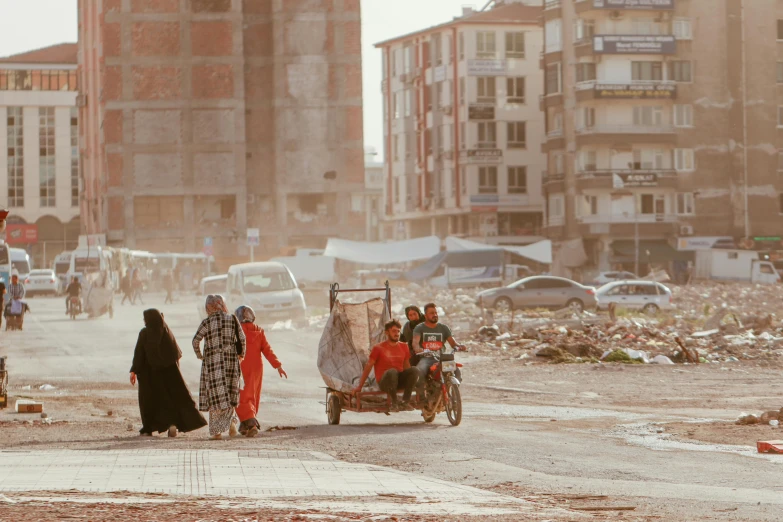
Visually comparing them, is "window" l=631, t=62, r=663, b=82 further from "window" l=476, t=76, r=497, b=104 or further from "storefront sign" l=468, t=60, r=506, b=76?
"storefront sign" l=468, t=60, r=506, b=76

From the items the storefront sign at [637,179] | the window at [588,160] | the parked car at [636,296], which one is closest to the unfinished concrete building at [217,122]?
the window at [588,160]

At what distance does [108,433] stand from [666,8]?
2932 inches

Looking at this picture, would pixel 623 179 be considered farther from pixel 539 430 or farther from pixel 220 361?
pixel 220 361

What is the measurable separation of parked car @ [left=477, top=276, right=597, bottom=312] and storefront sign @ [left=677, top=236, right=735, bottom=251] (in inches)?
1496

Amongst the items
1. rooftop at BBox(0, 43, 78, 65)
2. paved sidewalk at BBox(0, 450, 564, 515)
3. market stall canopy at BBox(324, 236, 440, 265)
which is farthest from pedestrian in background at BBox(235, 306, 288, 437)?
rooftop at BBox(0, 43, 78, 65)

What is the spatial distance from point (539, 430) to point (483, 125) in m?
81.9

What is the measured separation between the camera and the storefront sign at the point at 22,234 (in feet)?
444

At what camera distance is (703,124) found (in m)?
88.4

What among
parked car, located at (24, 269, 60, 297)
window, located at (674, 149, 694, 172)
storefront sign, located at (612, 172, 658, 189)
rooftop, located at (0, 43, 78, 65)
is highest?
rooftop, located at (0, 43, 78, 65)

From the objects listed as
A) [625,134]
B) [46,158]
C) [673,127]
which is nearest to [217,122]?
[625,134]

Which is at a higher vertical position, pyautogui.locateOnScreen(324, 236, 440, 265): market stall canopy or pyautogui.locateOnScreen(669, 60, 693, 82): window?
pyautogui.locateOnScreen(669, 60, 693, 82): window

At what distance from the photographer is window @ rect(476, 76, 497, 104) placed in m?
97.9

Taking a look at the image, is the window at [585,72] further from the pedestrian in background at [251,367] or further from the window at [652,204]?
the pedestrian in background at [251,367]

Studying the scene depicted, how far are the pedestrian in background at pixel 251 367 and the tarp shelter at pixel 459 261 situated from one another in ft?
156
